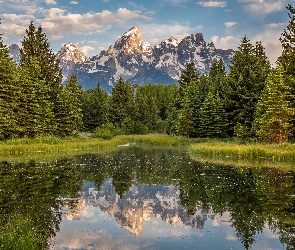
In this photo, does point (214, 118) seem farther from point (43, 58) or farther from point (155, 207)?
point (155, 207)

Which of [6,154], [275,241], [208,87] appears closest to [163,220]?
[275,241]

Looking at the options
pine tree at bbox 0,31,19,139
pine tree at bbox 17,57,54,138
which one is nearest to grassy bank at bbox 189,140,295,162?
pine tree at bbox 17,57,54,138

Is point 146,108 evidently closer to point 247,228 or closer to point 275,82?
point 275,82

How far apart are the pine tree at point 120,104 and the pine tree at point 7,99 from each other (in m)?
53.0

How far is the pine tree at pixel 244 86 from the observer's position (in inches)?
2050

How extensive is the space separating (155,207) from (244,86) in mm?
39448

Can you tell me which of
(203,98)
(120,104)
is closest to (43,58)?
(203,98)

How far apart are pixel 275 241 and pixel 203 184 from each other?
10375 mm

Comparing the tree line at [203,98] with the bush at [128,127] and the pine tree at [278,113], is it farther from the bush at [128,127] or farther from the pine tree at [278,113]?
the bush at [128,127]

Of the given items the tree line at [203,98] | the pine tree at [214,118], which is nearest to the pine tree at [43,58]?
the tree line at [203,98]

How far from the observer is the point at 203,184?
22.1 m

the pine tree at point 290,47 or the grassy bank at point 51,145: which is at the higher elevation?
the pine tree at point 290,47

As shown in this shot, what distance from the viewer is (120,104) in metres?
101

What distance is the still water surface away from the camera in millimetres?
12281
